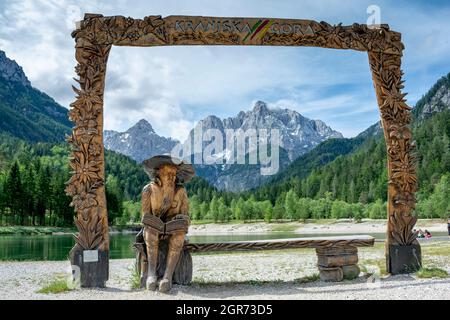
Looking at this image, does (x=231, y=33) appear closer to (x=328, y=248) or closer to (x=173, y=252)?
(x=173, y=252)

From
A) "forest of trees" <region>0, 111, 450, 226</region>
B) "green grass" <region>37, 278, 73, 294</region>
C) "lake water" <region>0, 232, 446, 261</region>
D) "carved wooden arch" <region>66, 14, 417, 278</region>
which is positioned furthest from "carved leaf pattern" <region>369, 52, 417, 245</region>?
"forest of trees" <region>0, 111, 450, 226</region>

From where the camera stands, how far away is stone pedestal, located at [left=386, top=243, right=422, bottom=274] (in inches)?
400

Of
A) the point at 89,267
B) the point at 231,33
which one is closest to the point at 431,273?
the point at 231,33

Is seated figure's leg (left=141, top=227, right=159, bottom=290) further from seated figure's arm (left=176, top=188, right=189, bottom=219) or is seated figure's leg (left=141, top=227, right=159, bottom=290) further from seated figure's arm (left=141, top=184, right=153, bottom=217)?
seated figure's arm (left=176, top=188, right=189, bottom=219)

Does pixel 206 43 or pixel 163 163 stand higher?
pixel 206 43

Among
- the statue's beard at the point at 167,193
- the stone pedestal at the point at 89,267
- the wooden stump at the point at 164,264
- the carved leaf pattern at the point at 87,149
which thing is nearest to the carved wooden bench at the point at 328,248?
the wooden stump at the point at 164,264

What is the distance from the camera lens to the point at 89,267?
8.95m

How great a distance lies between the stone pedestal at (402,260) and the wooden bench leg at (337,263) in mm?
1054

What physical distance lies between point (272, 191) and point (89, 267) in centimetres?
11667

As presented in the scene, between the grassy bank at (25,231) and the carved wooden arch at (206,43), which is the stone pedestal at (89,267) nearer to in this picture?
the carved wooden arch at (206,43)

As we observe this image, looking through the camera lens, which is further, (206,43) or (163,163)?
(206,43)
